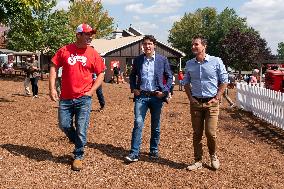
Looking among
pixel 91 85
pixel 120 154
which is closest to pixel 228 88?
pixel 120 154

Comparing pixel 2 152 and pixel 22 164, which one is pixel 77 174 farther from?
pixel 2 152

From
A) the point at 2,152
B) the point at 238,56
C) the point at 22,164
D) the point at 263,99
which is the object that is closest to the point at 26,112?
the point at 2,152

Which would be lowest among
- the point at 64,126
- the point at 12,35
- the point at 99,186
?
the point at 99,186

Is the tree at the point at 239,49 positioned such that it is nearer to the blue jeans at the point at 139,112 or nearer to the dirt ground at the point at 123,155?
the dirt ground at the point at 123,155

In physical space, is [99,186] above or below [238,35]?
below

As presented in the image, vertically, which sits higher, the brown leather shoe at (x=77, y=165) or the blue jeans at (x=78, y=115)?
the blue jeans at (x=78, y=115)

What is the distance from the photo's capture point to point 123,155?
6.70 m

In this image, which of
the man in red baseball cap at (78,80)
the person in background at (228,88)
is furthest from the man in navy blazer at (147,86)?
the person in background at (228,88)

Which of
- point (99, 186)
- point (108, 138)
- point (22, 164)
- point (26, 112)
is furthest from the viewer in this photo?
point (26, 112)

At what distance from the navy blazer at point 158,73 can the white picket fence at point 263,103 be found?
4.82m

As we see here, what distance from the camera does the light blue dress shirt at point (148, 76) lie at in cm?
615

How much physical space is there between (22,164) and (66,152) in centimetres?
87

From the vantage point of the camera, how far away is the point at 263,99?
463 inches

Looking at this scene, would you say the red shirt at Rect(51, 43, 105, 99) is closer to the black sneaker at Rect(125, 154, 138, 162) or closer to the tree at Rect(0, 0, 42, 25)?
the black sneaker at Rect(125, 154, 138, 162)
